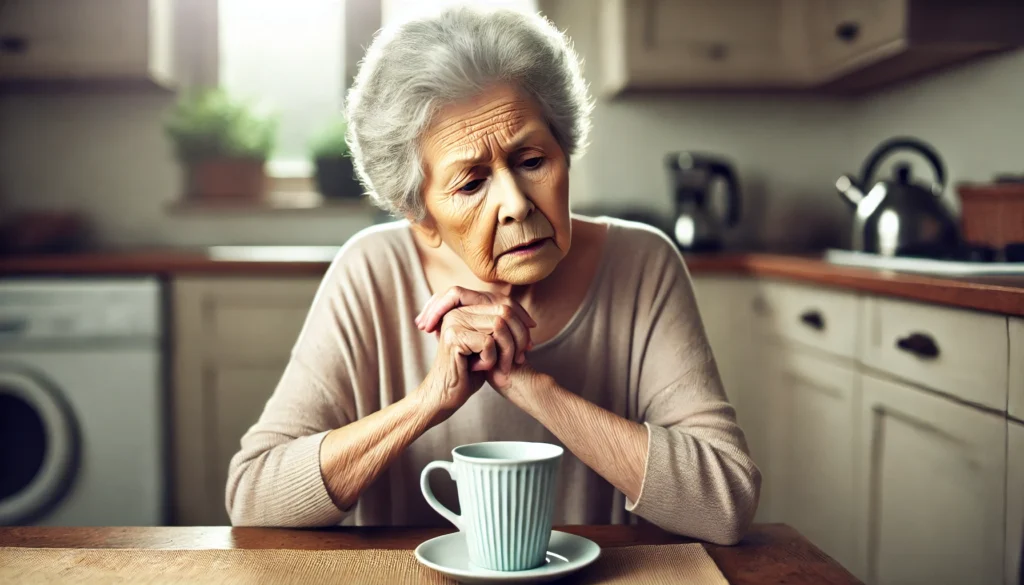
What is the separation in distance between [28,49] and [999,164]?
109 inches

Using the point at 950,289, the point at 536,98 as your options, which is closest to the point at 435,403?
the point at 536,98

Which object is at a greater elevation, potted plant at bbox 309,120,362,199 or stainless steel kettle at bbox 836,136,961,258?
potted plant at bbox 309,120,362,199

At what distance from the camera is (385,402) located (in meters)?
1.25

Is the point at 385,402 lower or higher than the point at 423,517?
higher

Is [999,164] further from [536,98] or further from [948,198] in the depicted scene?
[536,98]

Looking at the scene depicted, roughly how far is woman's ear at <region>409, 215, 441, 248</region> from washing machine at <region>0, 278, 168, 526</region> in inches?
61.5

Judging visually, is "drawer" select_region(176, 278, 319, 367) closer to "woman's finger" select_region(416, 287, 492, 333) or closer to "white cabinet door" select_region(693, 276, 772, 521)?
"white cabinet door" select_region(693, 276, 772, 521)

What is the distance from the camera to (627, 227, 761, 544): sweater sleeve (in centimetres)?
92

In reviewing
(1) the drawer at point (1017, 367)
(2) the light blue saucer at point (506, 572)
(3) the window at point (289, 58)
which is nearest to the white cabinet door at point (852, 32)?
(3) the window at point (289, 58)

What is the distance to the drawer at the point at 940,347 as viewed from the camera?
1459 millimetres

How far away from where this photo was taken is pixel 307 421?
3.59 feet

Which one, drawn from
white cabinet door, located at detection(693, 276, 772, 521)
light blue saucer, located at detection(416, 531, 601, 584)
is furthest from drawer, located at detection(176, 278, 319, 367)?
light blue saucer, located at detection(416, 531, 601, 584)

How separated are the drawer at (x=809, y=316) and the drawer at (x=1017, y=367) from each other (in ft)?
1.99

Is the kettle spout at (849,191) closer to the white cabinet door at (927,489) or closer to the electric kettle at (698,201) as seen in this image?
the electric kettle at (698,201)
